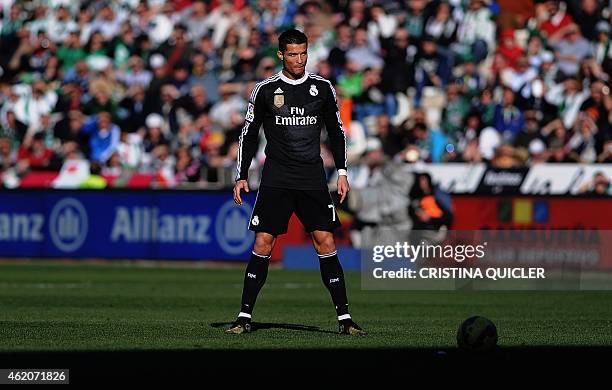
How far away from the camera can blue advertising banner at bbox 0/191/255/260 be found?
23328 mm

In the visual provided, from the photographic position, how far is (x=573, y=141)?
76.9 feet

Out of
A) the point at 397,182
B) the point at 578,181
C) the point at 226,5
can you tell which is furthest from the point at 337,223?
the point at 226,5

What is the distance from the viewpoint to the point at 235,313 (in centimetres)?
1378

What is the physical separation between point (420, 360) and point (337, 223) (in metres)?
2.29

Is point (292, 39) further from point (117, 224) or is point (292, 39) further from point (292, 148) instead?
point (117, 224)

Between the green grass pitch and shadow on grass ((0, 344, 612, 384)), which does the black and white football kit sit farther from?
shadow on grass ((0, 344, 612, 384))

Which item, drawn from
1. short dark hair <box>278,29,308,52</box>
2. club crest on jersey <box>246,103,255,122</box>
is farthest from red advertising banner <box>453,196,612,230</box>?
short dark hair <box>278,29,308,52</box>

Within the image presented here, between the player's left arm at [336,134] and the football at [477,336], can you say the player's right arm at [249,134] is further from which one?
the football at [477,336]

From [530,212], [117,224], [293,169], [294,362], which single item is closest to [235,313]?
[293,169]

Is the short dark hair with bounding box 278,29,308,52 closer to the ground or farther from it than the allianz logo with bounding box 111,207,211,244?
farther from it

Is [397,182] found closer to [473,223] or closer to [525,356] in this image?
[473,223]

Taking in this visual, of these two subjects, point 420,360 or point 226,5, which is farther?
point 226,5

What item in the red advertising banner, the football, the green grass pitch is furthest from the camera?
the red advertising banner

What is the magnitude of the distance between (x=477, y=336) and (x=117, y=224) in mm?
14847
